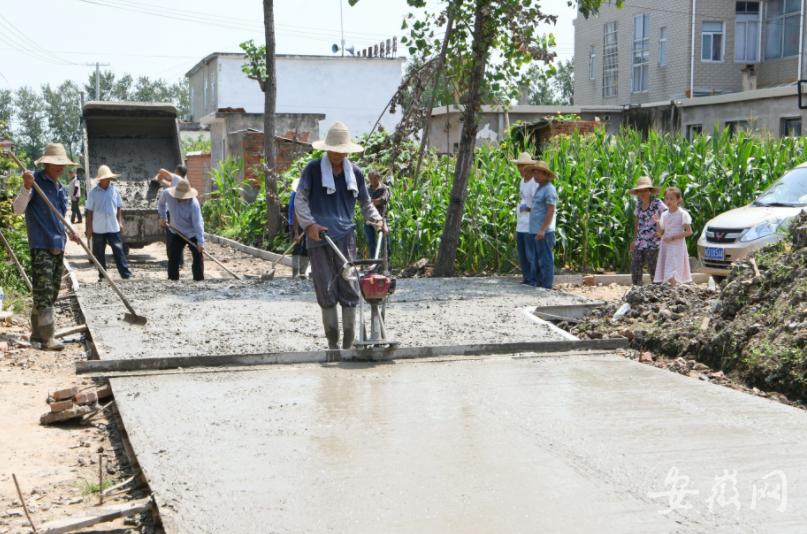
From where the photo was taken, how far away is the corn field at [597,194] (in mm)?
16953

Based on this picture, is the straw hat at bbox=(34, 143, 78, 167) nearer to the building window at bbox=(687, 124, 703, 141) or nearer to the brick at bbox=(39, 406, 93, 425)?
the brick at bbox=(39, 406, 93, 425)

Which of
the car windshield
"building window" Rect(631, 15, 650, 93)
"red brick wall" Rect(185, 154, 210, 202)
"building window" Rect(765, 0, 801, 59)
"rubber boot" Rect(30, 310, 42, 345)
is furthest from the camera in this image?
"building window" Rect(631, 15, 650, 93)

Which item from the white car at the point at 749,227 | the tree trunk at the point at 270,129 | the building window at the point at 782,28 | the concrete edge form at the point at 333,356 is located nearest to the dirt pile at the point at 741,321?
the concrete edge form at the point at 333,356

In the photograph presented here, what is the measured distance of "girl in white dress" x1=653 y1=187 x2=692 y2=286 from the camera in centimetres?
1268

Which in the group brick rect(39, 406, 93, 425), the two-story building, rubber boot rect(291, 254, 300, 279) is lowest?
brick rect(39, 406, 93, 425)

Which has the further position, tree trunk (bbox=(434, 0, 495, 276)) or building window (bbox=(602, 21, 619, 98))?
building window (bbox=(602, 21, 619, 98))

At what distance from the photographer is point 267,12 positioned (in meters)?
24.2

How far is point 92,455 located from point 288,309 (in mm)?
5362

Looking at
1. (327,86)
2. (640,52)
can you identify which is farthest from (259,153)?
(327,86)

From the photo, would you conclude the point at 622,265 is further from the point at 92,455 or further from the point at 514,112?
the point at 514,112

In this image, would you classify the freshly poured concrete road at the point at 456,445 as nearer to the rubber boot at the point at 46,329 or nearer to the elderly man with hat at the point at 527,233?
the rubber boot at the point at 46,329

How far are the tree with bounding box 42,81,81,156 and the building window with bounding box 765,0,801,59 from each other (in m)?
68.0

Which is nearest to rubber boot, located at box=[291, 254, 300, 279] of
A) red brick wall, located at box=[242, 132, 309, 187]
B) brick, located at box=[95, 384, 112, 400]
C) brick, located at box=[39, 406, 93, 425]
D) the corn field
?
the corn field

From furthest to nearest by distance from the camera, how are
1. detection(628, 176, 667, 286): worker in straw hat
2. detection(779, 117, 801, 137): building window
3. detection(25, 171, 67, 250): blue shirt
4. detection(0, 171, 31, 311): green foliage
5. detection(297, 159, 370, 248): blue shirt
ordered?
detection(779, 117, 801, 137): building window, detection(0, 171, 31, 311): green foliage, detection(628, 176, 667, 286): worker in straw hat, detection(25, 171, 67, 250): blue shirt, detection(297, 159, 370, 248): blue shirt
